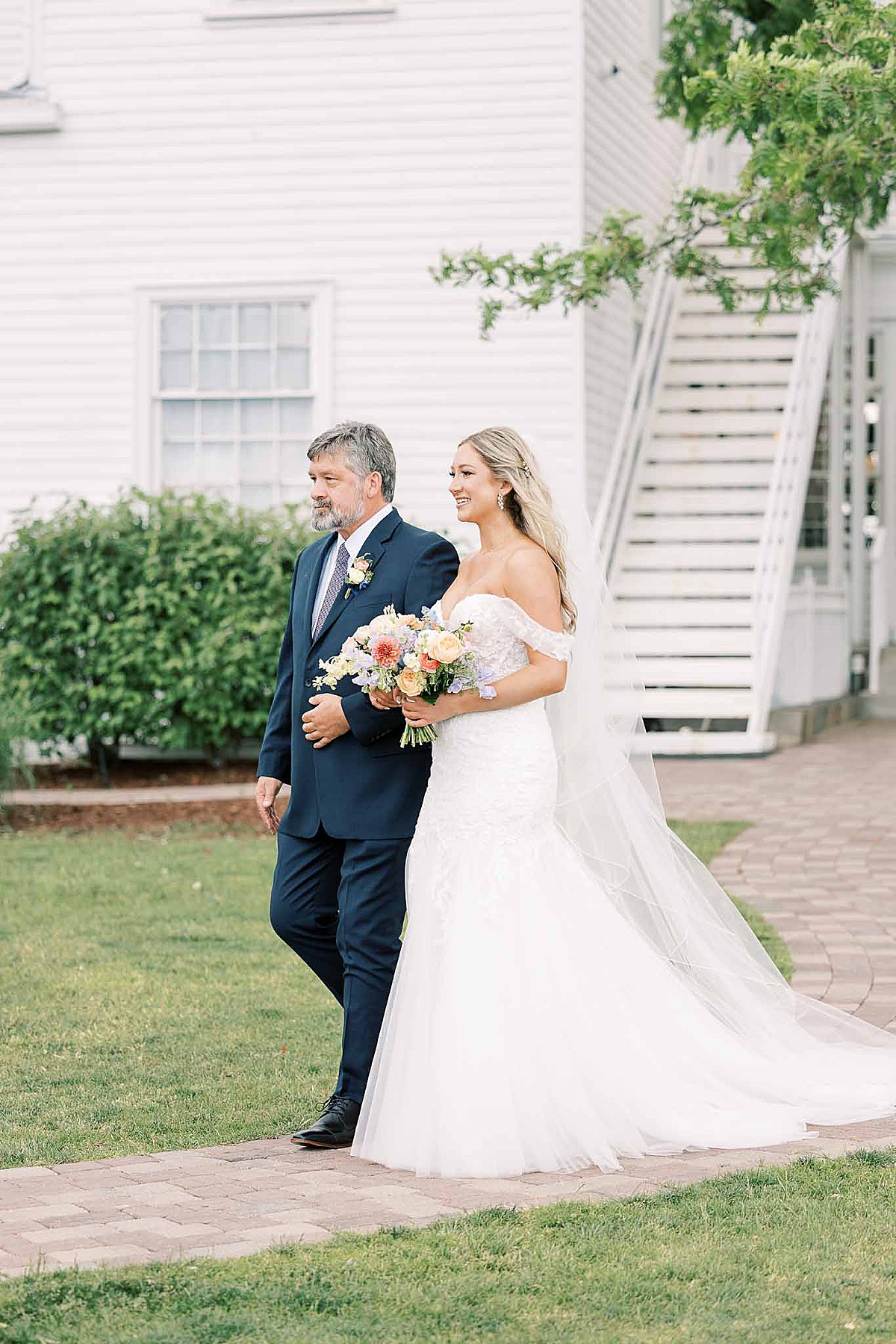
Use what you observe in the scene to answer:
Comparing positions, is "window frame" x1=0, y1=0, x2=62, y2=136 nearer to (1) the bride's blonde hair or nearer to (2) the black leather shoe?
(1) the bride's blonde hair

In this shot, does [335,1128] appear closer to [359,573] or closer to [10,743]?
[359,573]

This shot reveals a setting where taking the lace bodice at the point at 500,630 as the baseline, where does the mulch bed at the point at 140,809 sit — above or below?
below

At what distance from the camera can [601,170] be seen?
15.3 metres

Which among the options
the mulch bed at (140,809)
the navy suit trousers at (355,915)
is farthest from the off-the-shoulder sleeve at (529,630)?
the mulch bed at (140,809)

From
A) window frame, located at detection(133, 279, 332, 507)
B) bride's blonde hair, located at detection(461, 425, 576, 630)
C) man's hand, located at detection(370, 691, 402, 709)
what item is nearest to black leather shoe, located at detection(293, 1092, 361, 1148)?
man's hand, located at detection(370, 691, 402, 709)

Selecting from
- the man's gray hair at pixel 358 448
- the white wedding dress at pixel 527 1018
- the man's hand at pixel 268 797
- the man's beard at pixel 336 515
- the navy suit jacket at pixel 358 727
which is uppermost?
the man's gray hair at pixel 358 448

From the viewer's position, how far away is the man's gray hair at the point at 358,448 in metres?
5.21

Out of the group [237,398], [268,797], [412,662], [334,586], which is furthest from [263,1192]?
[237,398]

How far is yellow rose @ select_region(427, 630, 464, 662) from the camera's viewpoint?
4812 mm

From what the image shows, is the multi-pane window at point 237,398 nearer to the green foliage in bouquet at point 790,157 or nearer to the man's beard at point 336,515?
the green foliage in bouquet at point 790,157

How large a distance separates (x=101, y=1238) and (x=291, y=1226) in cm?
43

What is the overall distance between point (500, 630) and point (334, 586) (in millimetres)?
558

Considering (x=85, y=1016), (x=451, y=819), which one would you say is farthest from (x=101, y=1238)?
(x=85, y=1016)

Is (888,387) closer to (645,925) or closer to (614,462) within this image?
(614,462)
